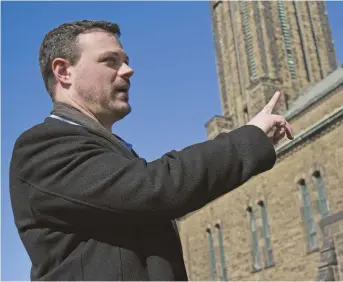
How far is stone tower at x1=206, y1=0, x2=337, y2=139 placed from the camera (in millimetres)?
37031

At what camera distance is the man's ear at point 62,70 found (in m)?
2.35

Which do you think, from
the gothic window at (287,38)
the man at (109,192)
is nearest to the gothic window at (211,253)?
the gothic window at (287,38)

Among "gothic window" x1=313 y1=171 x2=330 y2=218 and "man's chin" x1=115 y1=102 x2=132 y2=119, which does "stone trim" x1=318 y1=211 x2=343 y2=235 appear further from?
"man's chin" x1=115 y1=102 x2=132 y2=119

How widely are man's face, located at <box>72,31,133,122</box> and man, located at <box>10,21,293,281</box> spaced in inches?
5.7

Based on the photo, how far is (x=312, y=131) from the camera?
77.0 feet

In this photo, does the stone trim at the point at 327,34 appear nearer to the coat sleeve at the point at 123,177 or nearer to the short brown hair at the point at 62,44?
the short brown hair at the point at 62,44

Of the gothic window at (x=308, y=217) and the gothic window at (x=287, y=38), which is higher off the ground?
the gothic window at (x=287, y=38)

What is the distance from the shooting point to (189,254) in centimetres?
3247

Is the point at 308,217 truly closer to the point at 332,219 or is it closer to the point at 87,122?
the point at 332,219

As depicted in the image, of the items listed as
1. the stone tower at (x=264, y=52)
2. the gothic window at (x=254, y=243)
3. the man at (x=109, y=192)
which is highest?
the stone tower at (x=264, y=52)

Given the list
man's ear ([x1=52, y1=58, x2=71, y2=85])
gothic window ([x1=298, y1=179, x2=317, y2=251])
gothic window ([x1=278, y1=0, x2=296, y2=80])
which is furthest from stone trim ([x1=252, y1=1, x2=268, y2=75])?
man's ear ([x1=52, y1=58, x2=71, y2=85])

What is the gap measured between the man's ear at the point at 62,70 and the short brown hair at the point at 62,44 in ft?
0.06

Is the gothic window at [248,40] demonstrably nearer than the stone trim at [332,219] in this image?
No

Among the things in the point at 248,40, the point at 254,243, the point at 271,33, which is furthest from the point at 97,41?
the point at 248,40
